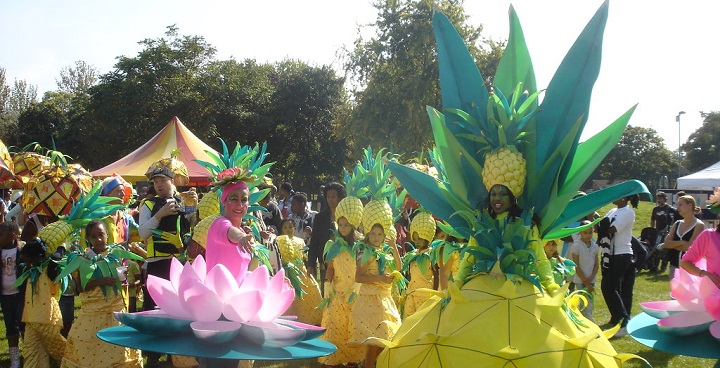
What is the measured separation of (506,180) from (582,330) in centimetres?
77

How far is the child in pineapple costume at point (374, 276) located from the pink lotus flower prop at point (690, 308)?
2.25 meters

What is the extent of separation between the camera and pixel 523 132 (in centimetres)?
318

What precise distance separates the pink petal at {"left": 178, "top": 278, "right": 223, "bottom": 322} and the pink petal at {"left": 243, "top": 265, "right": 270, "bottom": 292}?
20 cm

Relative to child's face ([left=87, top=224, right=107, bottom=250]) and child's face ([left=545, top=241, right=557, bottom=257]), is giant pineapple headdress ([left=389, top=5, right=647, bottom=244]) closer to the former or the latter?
child's face ([left=87, top=224, right=107, bottom=250])

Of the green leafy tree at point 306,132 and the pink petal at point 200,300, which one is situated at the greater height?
the green leafy tree at point 306,132

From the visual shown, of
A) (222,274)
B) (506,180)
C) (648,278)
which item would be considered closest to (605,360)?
(506,180)

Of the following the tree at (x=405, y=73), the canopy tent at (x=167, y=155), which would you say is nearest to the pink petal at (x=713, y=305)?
the canopy tent at (x=167, y=155)

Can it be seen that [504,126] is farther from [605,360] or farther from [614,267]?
[614,267]

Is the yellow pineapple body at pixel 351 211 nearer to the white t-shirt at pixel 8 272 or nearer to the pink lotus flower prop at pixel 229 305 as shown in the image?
the pink lotus flower prop at pixel 229 305

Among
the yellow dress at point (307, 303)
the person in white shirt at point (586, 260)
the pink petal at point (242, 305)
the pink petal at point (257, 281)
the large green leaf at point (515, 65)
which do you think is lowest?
the yellow dress at point (307, 303)

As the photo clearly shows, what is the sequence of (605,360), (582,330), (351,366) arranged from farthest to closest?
(351,366) → (582,330) → (605,360)

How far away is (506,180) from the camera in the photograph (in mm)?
3158

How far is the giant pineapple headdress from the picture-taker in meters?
3.18

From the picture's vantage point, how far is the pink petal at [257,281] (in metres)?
3.49
